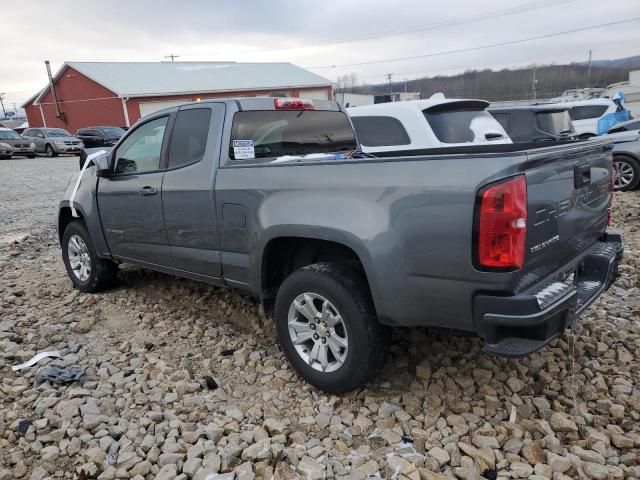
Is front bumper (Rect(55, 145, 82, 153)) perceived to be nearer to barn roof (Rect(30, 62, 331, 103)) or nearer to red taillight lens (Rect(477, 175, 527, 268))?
barn roof (Rect(30, 62, 331, 103))

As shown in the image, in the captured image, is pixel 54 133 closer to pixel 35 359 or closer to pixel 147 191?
pixel 147 191

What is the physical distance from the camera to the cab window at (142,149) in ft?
14.3

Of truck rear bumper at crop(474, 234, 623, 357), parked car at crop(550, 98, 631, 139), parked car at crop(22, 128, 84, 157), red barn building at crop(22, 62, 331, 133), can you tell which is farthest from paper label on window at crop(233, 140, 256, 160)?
red barn building at crop(22, 62, 331, 133)

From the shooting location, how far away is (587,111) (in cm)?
1458

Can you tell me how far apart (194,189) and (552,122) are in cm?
823

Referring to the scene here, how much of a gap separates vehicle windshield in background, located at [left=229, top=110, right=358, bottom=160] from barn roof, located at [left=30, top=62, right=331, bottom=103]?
31251mm

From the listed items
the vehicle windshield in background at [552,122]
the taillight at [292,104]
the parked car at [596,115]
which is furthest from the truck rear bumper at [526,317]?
the parked car at [596,115]

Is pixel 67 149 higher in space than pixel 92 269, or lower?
higher

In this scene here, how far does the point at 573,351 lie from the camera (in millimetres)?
3537

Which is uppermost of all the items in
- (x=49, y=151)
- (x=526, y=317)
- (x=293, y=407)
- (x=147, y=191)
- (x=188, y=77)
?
(x=188, y=77)

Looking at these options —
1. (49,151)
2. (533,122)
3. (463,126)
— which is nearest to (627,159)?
(533,122)

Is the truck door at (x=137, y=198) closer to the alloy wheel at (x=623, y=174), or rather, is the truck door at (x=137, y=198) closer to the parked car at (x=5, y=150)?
the alloy wheel at (x=623, y=174)

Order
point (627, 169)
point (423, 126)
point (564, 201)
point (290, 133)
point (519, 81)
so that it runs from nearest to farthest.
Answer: point (564, 201)
point (290, 133)
point (423, 126)
point (627, 169)
point (519, 81)

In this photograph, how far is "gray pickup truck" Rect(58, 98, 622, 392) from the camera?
247cm
